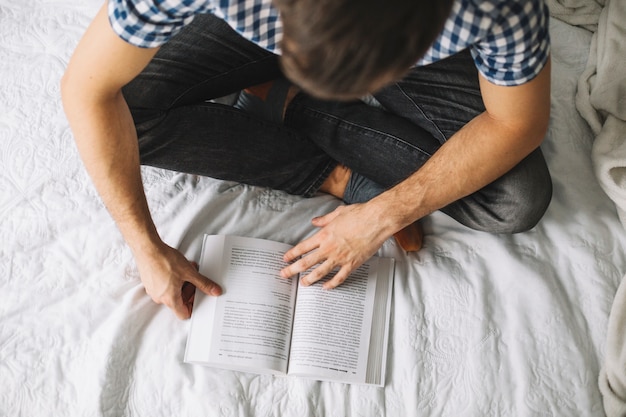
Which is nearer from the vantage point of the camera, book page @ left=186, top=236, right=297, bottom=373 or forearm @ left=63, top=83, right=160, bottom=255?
forearm @ left=63, top=83, right=160, bottom=255

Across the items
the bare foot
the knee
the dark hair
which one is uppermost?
the dark hair

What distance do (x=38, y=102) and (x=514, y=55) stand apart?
82 centimetres

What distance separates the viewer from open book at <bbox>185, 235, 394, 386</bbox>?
2.98 ft

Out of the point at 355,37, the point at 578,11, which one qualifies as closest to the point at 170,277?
the point at 355,37

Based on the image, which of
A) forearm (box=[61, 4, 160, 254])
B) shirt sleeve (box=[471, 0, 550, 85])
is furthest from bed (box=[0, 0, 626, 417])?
shirt sleeve (box=[471, 0, 550, 85])

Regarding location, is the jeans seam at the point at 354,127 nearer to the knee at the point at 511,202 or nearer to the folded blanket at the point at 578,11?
the knee at the point at 511,202

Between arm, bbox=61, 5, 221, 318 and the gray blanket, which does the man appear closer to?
arm, bbox=61, 5, 221, 318

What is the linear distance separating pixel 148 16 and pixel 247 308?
44 centimetres

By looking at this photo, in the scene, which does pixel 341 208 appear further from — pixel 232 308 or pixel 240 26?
pixel 240 26

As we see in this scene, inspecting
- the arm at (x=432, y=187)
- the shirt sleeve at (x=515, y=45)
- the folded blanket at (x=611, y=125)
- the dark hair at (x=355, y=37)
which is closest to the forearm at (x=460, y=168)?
the arm at (x=432, y=187)

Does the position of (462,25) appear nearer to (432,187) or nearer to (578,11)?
(432,187)

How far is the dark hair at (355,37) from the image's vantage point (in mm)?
522

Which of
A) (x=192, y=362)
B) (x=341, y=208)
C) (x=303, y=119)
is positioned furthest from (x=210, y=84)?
(x=192, y=362)

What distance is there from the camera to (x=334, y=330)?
36.7 inches
